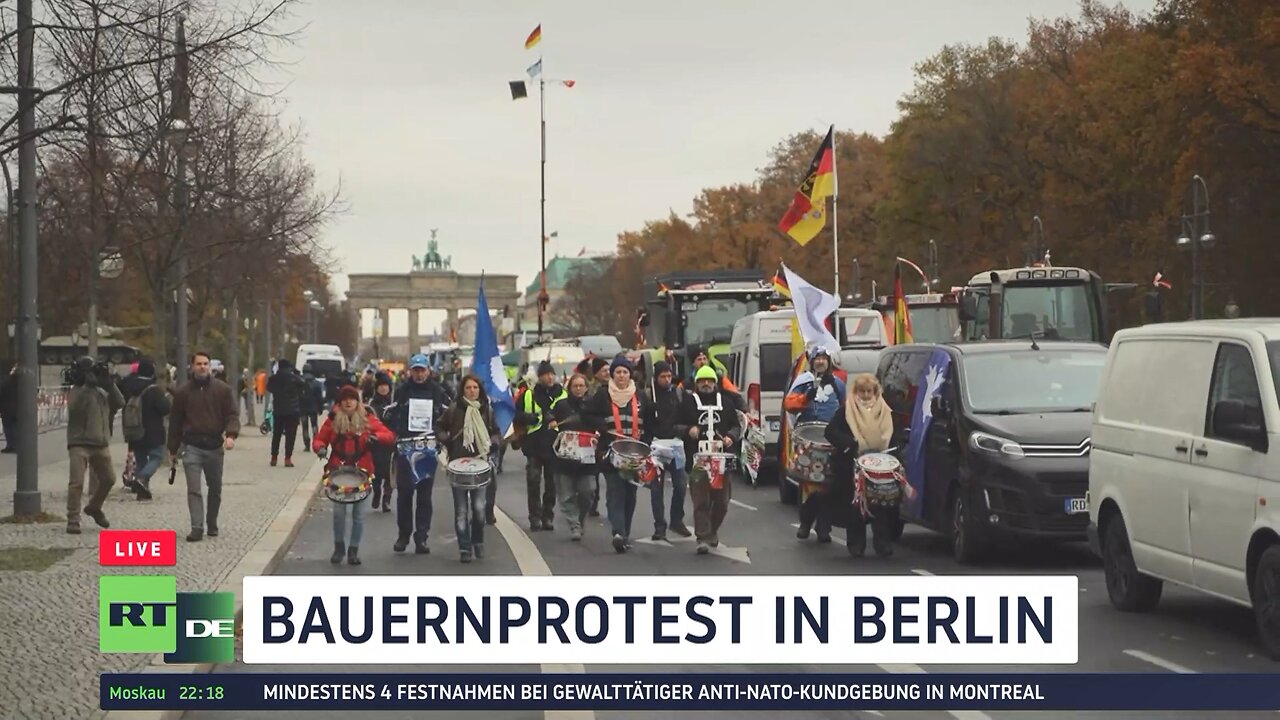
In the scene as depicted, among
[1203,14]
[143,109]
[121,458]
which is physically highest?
[1203,14]

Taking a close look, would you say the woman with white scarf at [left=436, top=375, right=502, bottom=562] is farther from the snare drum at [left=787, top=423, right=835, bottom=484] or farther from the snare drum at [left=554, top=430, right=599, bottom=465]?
the snare drum at [left=787, top=423, right=835, bottom=484]

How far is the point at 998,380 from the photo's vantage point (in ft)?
56.2

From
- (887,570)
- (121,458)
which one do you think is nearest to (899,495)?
(887,570)

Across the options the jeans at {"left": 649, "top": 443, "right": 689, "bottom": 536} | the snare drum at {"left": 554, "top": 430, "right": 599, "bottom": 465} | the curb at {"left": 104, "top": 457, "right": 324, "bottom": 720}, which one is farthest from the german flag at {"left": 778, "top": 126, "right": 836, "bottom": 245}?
the snare drum at {"left": 554, "top": 430, "right": 599, "bottom": 465}

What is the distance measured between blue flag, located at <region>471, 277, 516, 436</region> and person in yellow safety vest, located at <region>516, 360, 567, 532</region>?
1494 millimetres

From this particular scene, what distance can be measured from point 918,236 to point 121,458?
42704mm

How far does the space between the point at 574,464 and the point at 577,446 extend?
0.26 meters

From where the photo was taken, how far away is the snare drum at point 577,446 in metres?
18.9

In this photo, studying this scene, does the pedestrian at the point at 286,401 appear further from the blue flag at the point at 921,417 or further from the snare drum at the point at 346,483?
the blue flag at the point at 921,417

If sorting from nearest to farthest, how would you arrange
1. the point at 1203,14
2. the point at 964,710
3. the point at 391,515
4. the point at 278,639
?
the point at 964,710
the point at 278,639
the point at 391,515
the point at 1203,14

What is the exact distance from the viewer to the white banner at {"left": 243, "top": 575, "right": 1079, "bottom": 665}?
9.67 m

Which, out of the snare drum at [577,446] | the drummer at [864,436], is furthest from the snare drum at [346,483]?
the drummer at [864,436]

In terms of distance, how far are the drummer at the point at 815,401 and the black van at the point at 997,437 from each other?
89 cm

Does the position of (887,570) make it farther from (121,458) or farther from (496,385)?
(121,458)
